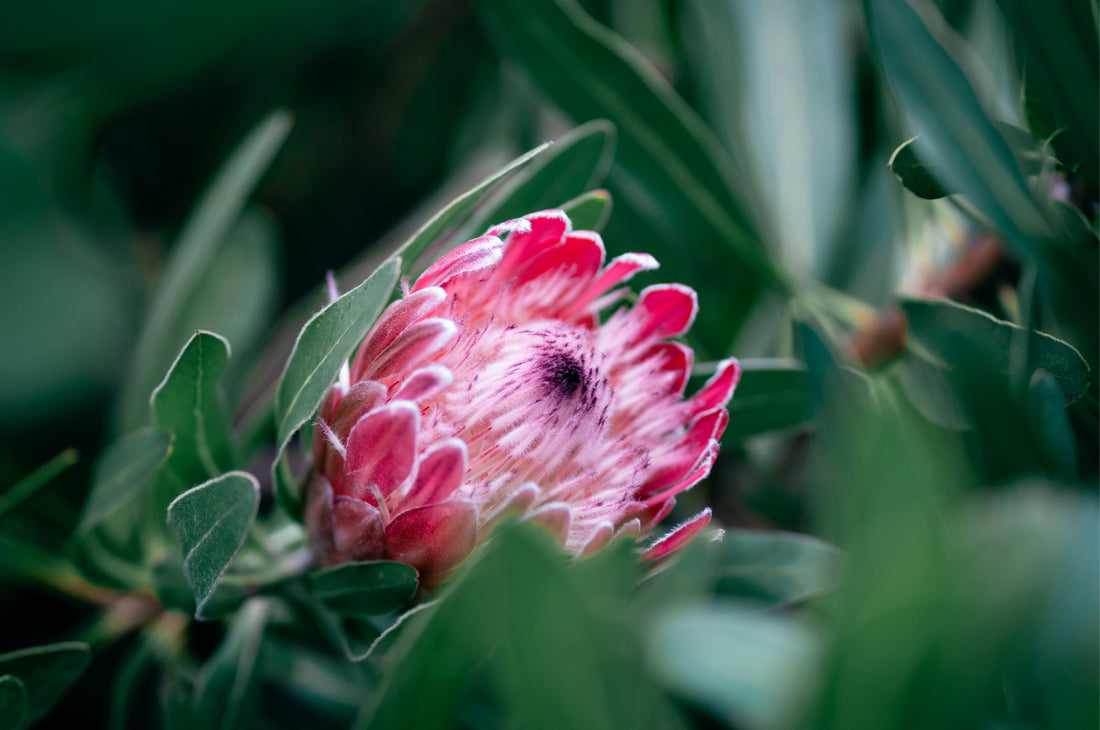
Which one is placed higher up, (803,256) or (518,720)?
(518,720)

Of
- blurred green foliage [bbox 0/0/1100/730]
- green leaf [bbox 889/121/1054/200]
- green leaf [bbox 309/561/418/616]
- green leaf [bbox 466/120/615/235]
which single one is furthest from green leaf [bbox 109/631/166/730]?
green leaf [bbox 889/121/1054/200]

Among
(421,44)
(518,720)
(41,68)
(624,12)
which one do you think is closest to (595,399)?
(518,720)

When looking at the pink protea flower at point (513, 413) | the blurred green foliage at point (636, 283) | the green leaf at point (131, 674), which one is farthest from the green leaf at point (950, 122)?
the green leaf at point (131, 674)

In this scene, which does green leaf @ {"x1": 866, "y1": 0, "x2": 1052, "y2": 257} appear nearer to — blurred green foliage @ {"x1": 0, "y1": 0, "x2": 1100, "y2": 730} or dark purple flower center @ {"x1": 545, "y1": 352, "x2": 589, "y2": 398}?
blurred green foliage @ {"x1": 0, "y1": 0, "x2": 1100, "y2": 730}

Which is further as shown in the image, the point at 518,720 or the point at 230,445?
the point at 230,445

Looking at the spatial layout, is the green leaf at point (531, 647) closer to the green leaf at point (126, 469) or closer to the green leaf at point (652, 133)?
the green leaf at point (126, 469)

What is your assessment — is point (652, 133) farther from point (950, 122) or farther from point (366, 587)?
point (366, 587)

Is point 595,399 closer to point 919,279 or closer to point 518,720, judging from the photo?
point 518,720
